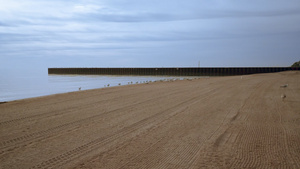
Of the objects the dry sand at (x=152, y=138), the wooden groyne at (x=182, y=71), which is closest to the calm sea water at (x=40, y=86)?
the dry sand at (x=152, y=138)

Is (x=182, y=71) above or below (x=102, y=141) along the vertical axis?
above

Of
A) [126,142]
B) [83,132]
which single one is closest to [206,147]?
[126,142]

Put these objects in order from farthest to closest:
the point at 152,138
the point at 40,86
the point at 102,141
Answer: the point at 40,86 → the point at 152,138 → the point at 102,141

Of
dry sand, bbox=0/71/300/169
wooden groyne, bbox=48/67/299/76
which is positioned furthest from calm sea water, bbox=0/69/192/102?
wooden groyne, bbox=48/67/299/76

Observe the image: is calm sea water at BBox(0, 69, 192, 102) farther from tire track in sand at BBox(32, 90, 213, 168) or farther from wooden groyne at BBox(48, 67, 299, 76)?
wooden groyne at BBox(48, 67, 299, 76)

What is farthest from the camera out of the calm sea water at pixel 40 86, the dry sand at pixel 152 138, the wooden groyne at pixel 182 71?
the wooden groyne at pixel 182 71

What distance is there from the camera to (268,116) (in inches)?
300

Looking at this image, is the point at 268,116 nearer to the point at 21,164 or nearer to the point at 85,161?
the point at 85,161

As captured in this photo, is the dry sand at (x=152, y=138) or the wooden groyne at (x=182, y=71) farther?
the wooden groyne at (x=182, y=71)

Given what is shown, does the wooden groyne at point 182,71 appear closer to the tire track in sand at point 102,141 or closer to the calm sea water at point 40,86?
the calm sea water at point 40,86

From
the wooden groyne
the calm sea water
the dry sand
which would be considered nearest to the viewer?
the dry sand

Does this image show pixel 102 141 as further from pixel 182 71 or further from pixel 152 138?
pixel 182 71

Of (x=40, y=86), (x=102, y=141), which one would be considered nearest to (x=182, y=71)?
(x=40, y=86)

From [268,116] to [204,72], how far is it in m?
56.1
